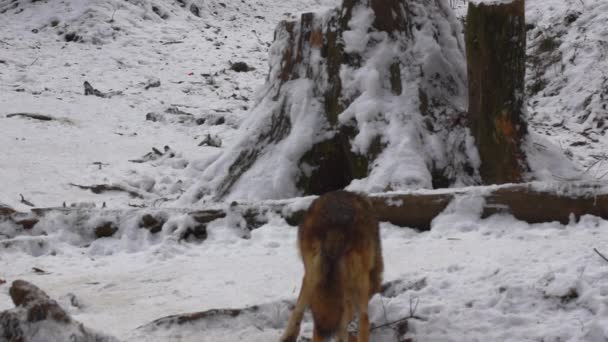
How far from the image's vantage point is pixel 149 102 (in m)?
13.3

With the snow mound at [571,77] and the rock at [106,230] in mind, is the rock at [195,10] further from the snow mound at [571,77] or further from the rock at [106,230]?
the rock at [106,230]

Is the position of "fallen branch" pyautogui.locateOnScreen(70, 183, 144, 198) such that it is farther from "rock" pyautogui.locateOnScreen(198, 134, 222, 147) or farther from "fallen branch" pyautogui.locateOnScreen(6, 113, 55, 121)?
"fallen branch" pyautogui.locateOnScreen(6, 113, 55, 121)

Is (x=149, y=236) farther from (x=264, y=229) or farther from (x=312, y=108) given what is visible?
(x=312, y=108)

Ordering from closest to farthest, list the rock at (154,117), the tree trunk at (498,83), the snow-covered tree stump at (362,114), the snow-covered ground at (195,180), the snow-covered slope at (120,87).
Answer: the snow-covered ground at (195,180), the tree trunk at (498,83), the snow-covered tree stump at (362,114), the snow-covered slope at (120,87), the rock at (154,117)

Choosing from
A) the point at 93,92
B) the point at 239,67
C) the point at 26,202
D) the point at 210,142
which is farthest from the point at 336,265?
the point at 239,67

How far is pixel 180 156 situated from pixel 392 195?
17.1 feet

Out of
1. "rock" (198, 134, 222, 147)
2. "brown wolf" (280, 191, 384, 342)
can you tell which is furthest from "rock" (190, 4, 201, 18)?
"brown wolf" (280, 191, 384, 342)

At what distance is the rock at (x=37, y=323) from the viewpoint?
2895mm

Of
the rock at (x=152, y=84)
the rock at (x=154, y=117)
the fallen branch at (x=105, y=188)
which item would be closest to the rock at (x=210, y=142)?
the rock at (x=154, y=117)

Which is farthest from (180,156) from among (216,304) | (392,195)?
(216,304)

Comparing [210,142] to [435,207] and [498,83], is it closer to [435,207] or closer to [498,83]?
[498,83]

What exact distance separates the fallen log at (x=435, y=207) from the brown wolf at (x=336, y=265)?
1.81m

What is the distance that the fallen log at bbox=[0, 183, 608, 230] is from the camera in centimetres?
477

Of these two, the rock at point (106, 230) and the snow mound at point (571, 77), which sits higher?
the snow mound at point (571, 77)
